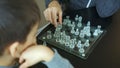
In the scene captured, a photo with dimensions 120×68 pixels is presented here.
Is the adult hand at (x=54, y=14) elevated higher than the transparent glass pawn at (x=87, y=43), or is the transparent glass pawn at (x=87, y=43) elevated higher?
the adult hand at (x=54, y=14)

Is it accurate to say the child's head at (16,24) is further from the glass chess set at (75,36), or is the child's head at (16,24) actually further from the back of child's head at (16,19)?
the glass chess set at (75,36)

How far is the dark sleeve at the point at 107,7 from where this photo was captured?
4.11ft

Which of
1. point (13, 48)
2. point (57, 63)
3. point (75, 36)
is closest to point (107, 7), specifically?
point (75, 36)

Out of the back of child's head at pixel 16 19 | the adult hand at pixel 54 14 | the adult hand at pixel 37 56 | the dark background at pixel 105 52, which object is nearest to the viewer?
the back of child's head at pixel 16 19

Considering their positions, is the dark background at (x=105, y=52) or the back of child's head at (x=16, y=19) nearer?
the back of child's head at (x=16, y=19)

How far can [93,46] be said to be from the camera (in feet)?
3.43

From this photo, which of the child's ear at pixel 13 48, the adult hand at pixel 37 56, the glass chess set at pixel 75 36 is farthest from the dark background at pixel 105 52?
the child's ear at pixel 13 48

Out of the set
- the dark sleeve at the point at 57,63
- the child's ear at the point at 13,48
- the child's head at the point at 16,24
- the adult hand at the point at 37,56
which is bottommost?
the dark sleeve at the point at 57,63

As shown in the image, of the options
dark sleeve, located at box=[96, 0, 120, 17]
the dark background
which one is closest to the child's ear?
the dark background

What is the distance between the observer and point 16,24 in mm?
680

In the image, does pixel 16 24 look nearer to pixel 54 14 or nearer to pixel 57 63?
pixel 57 63

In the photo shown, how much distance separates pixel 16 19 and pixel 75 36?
0.48 meters

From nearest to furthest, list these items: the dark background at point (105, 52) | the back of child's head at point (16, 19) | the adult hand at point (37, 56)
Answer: the back of child's head at point (16, 19) < the adult hand at point (37, 56) < the dark background at point (105, 52)

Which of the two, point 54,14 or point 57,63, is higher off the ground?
point 54,14
